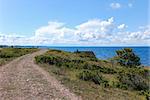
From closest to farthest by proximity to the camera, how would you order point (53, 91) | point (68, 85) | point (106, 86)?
point (53, 91)
point (68, 85)
point (106, 86)

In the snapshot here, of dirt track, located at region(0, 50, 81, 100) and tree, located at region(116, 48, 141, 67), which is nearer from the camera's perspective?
dirt track, located at region(0, 50, 81, 100)

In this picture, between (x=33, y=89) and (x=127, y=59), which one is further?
(x=127, y=59)

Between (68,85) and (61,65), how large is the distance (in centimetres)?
1636

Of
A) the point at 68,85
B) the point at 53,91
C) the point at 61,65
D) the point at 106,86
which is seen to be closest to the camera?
the point at 53,91

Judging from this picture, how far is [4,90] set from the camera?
17781mm

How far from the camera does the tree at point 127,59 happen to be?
59.8 metres

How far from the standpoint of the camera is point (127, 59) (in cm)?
6056

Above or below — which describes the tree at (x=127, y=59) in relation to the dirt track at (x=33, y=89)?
below

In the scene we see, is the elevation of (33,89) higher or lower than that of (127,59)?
higher

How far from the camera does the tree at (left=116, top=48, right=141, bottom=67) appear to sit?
59.8 m

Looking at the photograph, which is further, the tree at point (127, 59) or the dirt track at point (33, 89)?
the tree at point (127, 59)

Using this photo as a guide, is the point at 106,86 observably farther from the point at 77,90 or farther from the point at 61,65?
the point at 61,65

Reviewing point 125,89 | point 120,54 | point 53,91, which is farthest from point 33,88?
point 120,54

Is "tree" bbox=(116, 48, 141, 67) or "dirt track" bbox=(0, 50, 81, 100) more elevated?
"dirt track" bbox=(0, 50, 81, 100)
